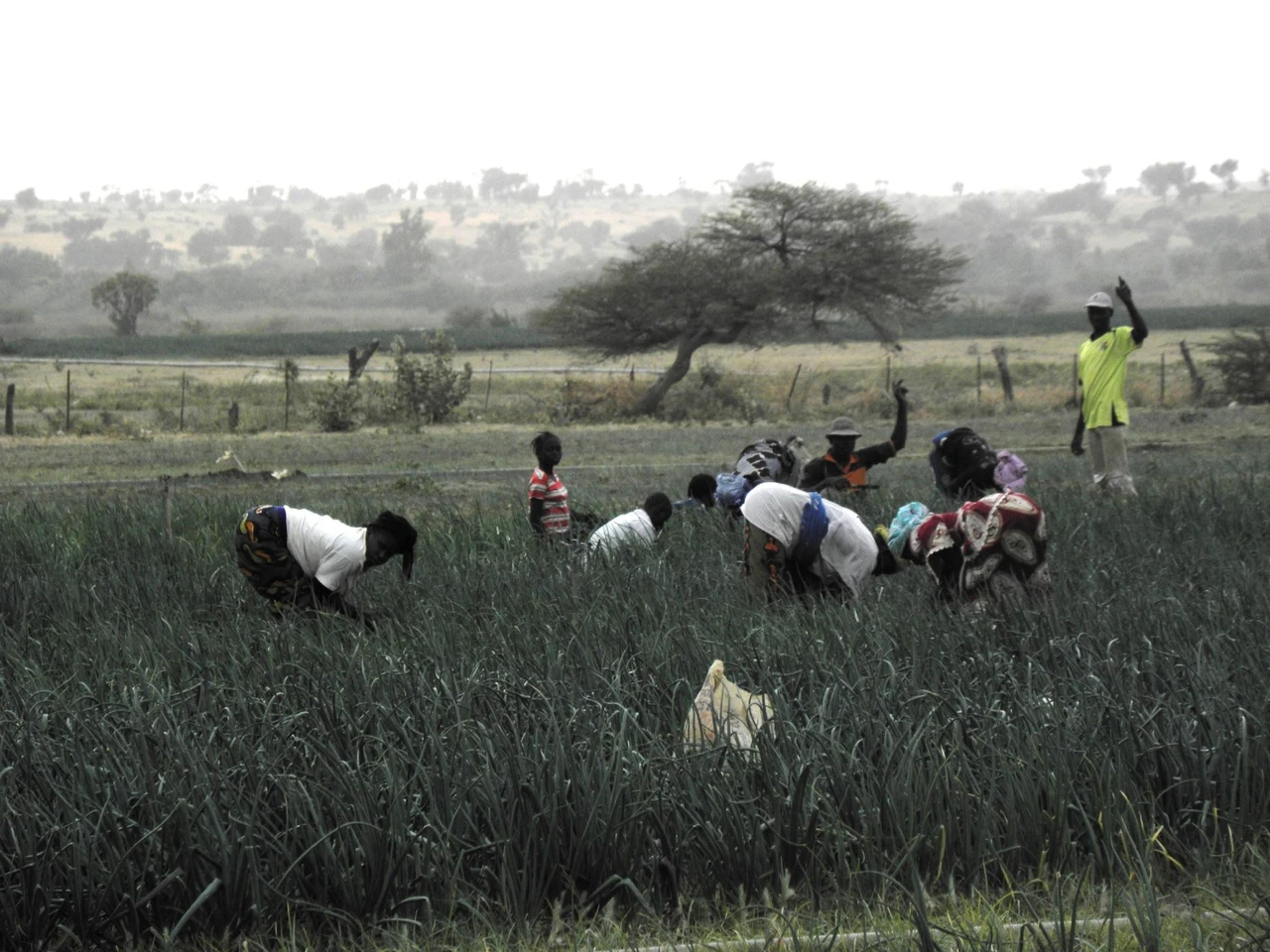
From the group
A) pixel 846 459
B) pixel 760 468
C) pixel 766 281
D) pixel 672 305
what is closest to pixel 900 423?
pixel 846 459

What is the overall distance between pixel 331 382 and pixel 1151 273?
15178 centimetres

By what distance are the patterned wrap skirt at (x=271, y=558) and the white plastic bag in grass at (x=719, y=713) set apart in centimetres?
276

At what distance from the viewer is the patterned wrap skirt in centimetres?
714

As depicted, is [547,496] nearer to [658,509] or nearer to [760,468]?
[658,509]

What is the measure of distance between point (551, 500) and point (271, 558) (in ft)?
8.39

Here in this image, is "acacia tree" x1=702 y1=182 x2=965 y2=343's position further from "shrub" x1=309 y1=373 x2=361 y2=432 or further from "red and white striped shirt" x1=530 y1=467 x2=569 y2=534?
"red and white striped shirt" x1=530 y1=467 x2=569 y2=534

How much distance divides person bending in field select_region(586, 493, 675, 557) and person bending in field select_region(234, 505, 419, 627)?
1549mm

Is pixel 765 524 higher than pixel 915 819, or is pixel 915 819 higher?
pixel 765 524

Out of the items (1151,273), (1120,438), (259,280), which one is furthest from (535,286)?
(1120,438)

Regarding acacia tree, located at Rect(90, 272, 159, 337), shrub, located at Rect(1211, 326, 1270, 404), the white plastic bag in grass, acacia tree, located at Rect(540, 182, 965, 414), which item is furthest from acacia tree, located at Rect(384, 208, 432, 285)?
the white plastic bag in grass

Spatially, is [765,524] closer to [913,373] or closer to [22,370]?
[913,373]

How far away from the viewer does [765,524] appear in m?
7.00

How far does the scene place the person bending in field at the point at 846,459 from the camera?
1022 cm

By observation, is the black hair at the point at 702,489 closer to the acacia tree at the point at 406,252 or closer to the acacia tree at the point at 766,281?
the acacia tree at the point at 766,281
